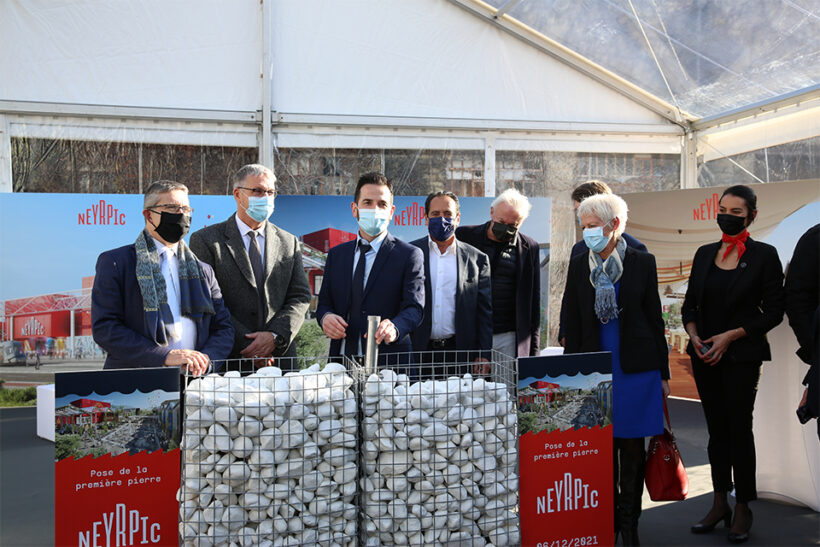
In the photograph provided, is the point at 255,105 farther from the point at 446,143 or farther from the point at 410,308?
the point at 410,308

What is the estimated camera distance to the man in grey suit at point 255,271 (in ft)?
9.17

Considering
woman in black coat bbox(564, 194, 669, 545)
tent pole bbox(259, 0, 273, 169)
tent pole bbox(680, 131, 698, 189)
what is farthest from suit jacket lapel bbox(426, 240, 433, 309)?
tent pole bbox(680, 131, 698, 189)

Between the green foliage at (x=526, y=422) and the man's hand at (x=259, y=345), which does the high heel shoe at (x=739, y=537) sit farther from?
the man's hand at (x=259, y=345)

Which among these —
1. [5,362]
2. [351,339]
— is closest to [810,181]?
[351,339]

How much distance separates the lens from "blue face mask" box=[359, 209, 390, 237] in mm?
2592

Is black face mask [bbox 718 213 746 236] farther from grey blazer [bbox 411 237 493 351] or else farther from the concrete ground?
the concrete ground

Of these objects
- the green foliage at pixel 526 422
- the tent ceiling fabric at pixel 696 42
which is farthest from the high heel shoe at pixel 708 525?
the tent ceiling fabric at pixel 696 42

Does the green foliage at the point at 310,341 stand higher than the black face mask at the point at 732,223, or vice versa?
the black face mask at the point at 732,223

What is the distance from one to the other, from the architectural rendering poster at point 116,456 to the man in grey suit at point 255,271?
45.8 inches

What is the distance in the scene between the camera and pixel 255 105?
5.79 m

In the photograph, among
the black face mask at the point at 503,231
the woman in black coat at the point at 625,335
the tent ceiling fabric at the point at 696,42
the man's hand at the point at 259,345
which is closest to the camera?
the woman in black coat at the point at 625,335

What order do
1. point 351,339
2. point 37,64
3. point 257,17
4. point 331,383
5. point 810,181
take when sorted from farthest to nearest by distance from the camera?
point 257,17 < point 37,64 < point 810,181 < point 351,339 < point 331,383

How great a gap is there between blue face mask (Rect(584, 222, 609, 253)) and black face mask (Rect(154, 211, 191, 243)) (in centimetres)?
160

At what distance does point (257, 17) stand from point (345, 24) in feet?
2.67
